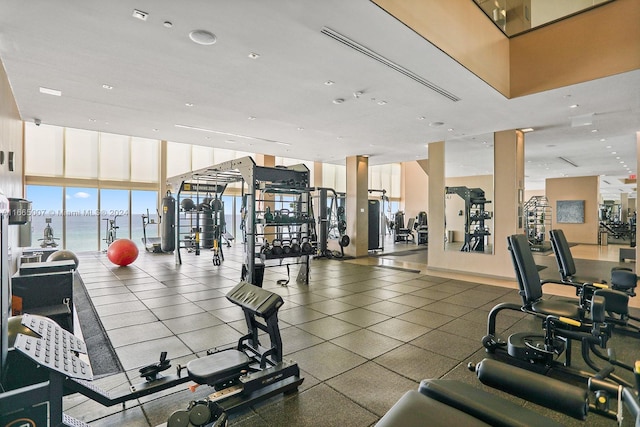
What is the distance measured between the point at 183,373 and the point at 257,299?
0.83 meters

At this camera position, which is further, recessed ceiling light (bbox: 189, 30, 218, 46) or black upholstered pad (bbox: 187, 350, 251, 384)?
recessed ceiling light (bbox: 189, 30, 218, 46)

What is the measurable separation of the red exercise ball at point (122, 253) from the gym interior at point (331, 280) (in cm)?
7

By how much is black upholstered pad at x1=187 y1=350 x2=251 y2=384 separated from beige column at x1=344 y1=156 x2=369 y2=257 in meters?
7.64

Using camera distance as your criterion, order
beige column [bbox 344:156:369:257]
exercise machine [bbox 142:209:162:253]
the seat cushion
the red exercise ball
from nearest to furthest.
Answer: the seat cushion
the red exercise ball
beige column [bbox 344:156:369:257]
exercise machine [bbox 142:209:162:253]

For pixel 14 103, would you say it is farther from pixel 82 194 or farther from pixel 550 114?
pixel 550 114

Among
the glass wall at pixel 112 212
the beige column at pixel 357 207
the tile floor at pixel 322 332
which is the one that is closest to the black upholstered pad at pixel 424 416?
the tile floor at pixel 322 332

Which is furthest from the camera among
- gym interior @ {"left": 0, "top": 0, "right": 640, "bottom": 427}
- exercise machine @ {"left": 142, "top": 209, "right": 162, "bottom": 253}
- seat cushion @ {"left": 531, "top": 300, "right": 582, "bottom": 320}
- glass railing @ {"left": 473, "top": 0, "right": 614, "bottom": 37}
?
exercise machine @ {"left": 142, "top": 209, "right": 162, "bottom": 253}

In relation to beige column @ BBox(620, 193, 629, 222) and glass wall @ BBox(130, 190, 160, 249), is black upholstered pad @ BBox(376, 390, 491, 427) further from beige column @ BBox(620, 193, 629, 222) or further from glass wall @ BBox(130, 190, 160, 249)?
beige column @ BBox(620, 193, 629, 222)

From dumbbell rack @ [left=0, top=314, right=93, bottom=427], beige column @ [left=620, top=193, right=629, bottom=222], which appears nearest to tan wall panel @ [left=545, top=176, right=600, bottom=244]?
beige column @ [left=620, top=193, right=629, bottom=222]

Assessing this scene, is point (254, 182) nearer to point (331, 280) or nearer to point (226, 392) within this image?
point (331, 280)

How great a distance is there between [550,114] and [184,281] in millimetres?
7544

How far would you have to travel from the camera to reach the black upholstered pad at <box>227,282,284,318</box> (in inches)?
91.6

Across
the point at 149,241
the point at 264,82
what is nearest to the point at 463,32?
the point at 264,82

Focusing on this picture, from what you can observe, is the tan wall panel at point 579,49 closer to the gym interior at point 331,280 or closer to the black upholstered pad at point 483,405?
the gym interior at point 331,280
